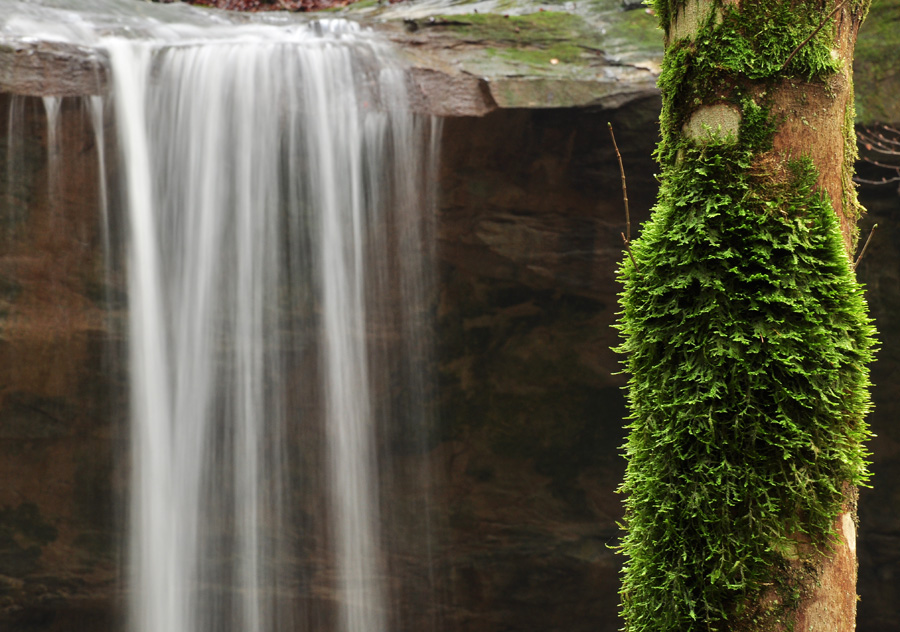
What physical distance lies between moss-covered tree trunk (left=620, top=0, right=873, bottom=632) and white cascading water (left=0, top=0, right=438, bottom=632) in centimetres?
438

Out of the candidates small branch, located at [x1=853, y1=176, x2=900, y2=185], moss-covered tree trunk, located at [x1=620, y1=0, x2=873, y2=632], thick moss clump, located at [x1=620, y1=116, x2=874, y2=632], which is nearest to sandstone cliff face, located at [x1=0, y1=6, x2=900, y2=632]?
small branch, located at [x1=853, y1=176, x2=900, y2=185]

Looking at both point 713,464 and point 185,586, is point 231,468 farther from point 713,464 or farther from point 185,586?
point 713,464

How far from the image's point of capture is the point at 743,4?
7.00 ft

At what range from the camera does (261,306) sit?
256 inches

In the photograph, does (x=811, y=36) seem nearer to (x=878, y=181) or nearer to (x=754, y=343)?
(x=754, y=343)

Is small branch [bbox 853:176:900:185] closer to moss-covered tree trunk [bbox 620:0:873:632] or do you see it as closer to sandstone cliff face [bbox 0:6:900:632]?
sandstone cliff face [bbox 0:6:900:632]

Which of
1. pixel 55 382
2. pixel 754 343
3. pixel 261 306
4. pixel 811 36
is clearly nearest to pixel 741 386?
pixel 754 343

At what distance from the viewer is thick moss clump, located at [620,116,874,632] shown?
1961mm

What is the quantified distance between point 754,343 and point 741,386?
12 cm

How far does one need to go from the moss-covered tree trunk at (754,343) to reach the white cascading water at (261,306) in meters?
4.38

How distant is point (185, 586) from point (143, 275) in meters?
2.60

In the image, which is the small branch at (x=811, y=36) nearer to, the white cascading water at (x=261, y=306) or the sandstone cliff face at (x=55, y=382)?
the white cascading water at (x=261, y=306)

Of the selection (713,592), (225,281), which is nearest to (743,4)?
(713,592)

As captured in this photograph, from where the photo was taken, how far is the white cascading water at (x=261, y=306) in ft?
20.9
